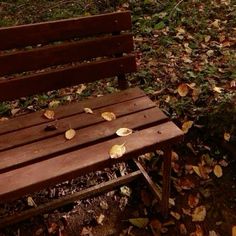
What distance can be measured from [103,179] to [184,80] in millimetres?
1278

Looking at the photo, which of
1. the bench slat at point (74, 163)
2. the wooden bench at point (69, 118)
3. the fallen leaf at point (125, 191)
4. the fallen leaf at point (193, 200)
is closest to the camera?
the bench slat at point (74, 163)

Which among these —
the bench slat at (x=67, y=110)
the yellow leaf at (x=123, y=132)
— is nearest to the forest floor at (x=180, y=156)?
the bench slat at (x=67, y=110)

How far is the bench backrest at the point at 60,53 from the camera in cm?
222

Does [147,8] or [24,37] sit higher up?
[24,37]

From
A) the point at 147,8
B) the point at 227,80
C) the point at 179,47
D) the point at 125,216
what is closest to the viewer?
the point at 125,216

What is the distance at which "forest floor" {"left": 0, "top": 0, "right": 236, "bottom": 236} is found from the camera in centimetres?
243

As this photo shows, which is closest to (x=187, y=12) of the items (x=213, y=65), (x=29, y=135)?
(x=213, y=65)

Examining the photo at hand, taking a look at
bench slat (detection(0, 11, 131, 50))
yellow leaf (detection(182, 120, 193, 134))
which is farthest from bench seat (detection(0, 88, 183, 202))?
yellow leaf (detection(182, 120, 193, 134))

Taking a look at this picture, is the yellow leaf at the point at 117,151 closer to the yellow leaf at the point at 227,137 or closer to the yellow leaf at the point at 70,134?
the yellow leaf at the point at 70,134

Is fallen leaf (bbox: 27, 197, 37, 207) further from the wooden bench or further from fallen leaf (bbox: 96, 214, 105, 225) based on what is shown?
fallen leaf (bbox: 96, 214, 105, 225)

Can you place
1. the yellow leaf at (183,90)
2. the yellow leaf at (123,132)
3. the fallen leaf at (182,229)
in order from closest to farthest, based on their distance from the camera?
the yellow leaf at (123,132) < the fallen leaf at (182,229) < the yellow leaf at (183,90)

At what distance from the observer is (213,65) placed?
3.50m

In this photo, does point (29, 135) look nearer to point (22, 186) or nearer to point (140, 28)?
point (22, 186)

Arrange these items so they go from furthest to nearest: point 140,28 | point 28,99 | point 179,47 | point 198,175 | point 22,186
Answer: point 140,28
point 179,47
point 28,99
point 198,175
point 22,186
